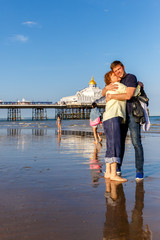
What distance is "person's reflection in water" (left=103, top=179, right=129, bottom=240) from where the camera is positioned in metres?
1.79

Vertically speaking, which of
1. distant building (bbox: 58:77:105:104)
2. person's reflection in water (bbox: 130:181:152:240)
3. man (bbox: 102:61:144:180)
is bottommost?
person's reflection in water (bbox: 130:181:152:240)

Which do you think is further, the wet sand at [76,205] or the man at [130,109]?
the man at [130,109]

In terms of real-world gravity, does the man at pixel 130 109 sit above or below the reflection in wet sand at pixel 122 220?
above

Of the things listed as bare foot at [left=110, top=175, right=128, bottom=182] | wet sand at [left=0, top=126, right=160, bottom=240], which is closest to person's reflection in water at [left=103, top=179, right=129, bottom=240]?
wet sand at [left=0, top=126, right=160, bottom=240]

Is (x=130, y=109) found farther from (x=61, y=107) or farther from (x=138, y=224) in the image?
(x=61, y=107)

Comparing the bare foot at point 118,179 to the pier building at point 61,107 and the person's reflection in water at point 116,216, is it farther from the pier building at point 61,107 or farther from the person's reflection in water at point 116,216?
the pier building at point 61,107

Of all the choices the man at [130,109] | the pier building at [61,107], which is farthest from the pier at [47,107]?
the man at [130,109]

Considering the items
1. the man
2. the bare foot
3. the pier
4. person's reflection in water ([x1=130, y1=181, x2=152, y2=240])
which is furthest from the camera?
the pier

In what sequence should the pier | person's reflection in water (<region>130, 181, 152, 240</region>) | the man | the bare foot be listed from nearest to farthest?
person's reflection in water (<region>130, 181, 152, 240</region>)
the bare foot
the man
the pier

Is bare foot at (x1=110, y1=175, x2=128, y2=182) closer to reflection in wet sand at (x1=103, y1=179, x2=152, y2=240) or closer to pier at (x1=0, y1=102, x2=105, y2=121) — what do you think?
reflection in wet sand at (x1=103, y1=179, x2=152, y2=240)

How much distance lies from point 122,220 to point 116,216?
93 mm

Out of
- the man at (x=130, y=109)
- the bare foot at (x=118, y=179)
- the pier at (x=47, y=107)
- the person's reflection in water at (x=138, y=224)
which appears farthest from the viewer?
the pier at (x=47, y=107)

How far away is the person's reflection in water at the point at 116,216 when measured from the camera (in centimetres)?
179

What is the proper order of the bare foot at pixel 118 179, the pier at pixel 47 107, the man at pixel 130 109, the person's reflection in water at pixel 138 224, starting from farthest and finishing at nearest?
the pier at pixel 47 107 → the man at pixel 130 109 → the bare foot at pixel 118 179 → the person's reflection in water at pixel 138 224
